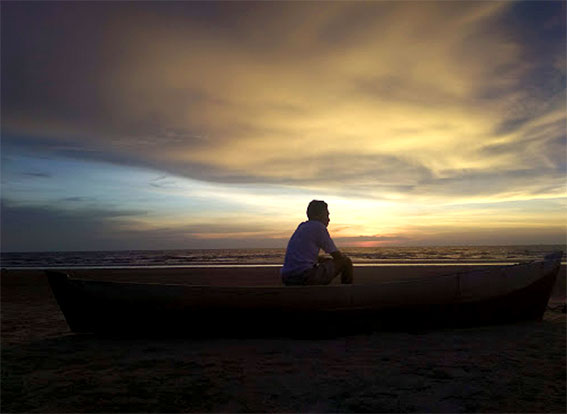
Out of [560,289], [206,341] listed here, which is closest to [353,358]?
[206,341]

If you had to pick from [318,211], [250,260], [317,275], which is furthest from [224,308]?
[250,260]

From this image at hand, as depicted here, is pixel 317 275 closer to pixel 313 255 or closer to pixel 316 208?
pixel 313 255

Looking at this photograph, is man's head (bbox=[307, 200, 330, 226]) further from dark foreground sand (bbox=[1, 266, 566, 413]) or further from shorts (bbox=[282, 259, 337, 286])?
dark foreground sand (bbox=[1, 266, 566, 413])

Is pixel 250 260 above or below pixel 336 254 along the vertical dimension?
below

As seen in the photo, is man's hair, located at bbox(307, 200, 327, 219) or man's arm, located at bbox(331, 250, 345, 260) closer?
man's arm, located at bbox(331, 250, 345, 260)

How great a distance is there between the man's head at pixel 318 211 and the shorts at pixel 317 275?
57cm

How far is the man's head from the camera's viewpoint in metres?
5.80

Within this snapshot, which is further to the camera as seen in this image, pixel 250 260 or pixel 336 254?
pixel 250 260

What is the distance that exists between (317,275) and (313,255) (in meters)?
0.28

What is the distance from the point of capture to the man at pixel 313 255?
5.54 metres

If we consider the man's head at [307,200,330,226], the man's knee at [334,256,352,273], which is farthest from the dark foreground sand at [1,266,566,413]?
the man's head at [307,200,330,226]

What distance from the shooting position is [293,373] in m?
3.88

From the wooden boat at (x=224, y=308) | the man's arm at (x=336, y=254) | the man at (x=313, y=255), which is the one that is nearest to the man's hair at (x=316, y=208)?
the man at (x=313, y=255)

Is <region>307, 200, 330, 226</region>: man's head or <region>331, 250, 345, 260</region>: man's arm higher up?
<region>307, 200, 330, 226</region>: man's head
